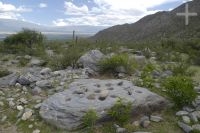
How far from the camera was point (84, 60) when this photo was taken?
1020 centimetres

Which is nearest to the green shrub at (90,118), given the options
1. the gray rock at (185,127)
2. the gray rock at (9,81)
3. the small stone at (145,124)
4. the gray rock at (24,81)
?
the small stone at (145,124)

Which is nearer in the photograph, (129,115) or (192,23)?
(129,115)

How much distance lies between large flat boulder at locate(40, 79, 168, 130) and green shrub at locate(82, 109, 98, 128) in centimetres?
17

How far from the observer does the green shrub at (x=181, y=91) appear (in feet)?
23.4

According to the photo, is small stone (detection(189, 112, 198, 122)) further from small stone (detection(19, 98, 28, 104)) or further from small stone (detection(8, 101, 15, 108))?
small stone (detection(8, 101, 15, 108))

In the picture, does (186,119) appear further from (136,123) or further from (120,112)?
(120,112)

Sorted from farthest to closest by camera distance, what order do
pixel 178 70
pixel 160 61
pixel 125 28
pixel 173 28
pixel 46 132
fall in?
pixel 125 28
pixel 173 28
pixel 160 61
pixel 178 70
pixel 46 132

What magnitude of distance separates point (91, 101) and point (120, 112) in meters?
0.66

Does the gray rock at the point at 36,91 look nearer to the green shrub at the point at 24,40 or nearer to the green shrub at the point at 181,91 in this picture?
the green shrub at the point at 181,91

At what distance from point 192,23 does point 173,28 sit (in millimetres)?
7328

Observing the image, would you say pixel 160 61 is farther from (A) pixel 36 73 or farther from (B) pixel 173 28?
(B) pixel 173 28

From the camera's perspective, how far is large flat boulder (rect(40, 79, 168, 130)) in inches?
262

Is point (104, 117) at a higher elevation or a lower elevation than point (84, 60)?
lower

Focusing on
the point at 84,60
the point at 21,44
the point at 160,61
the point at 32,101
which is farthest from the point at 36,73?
the point at 21,44
